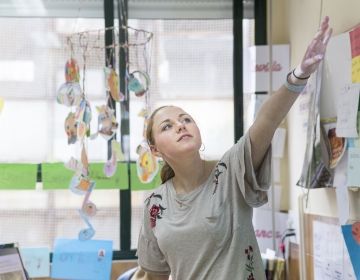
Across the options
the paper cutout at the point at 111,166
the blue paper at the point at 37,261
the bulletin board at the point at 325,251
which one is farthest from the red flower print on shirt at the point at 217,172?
the blue paper at the point at 37,261

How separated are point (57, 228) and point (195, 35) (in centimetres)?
119

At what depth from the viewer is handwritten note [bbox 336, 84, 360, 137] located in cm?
160

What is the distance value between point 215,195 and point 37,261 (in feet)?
4.74

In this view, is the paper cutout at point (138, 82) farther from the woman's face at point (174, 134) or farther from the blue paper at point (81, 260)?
the woman's face at point (174, 134)

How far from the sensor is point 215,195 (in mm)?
1284

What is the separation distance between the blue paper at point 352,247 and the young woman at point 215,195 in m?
0.45

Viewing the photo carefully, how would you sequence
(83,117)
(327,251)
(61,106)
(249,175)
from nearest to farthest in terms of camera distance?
(249,175), (327,251), (83,117), (61,106)

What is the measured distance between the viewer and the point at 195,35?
2.61 meters

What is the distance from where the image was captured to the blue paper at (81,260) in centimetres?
243

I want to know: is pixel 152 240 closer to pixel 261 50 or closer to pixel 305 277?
pixel 305 277

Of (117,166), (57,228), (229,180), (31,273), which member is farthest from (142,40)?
(229,180)

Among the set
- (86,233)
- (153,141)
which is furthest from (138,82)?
(153,141)

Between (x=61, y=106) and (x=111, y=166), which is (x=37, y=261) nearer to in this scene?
(x=111, y=166)

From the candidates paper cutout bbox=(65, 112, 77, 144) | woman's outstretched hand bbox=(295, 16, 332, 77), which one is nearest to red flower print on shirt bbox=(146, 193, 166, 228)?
woman's outstretched hand bbox=(295, 16, 332, 77)
